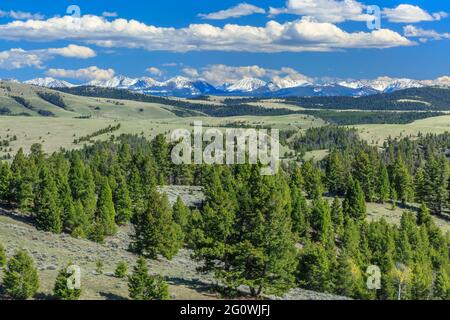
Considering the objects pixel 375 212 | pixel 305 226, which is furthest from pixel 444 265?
pixel 375 212

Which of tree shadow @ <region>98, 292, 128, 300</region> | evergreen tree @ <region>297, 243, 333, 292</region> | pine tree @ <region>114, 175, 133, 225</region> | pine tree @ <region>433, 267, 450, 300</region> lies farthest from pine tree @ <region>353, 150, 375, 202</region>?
tree shadow @ <region>98, 292, 128, 300</region>

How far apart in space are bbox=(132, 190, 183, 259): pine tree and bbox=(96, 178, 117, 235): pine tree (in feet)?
36.9

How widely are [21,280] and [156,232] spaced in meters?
37.6

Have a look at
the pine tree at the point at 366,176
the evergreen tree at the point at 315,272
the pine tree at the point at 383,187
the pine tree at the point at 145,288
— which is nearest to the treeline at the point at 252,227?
the evergreen tree at the point at 315,272

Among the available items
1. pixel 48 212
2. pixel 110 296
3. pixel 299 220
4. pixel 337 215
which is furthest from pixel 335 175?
pixel 110 296

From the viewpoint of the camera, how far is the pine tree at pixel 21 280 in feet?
132

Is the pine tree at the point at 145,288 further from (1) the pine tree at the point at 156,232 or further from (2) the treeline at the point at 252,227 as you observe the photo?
(1) the pine tree at the point at 156,232

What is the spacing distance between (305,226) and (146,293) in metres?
68.0

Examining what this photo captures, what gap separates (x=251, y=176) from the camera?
4834cm

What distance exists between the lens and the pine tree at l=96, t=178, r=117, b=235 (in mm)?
91625

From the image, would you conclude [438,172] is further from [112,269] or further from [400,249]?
[112,269]

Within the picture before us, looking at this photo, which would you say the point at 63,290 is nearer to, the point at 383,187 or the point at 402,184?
the point at 383,187

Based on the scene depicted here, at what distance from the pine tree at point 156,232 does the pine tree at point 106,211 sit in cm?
1125
